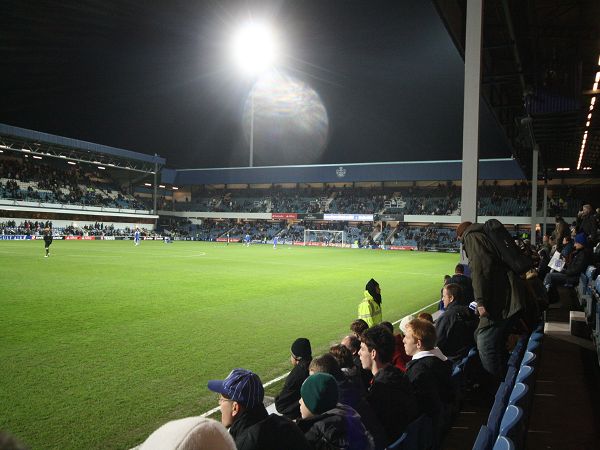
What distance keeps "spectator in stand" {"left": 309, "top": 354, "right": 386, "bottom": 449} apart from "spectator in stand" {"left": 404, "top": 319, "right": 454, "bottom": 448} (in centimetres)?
46

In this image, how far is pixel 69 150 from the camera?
5281 cm

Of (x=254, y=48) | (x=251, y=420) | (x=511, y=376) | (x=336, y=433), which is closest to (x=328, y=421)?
(x=336, y=433)

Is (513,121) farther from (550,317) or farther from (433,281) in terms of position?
(550,317)

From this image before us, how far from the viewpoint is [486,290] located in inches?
195

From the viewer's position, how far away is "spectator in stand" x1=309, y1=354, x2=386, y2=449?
10.6 ft

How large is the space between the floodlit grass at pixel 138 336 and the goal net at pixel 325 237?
3713cm

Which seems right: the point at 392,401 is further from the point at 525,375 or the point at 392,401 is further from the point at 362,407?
the point at 525,375

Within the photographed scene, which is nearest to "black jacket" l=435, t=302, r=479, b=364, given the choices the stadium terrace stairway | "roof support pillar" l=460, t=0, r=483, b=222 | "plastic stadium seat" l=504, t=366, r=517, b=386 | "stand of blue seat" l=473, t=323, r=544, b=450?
the stadium terrace stairway

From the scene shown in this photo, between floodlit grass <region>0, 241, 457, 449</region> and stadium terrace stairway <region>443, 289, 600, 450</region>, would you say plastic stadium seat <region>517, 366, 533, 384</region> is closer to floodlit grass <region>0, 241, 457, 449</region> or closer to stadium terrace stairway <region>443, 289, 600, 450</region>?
stadium terrace stairway <region>443, 289, 600, 450</region>

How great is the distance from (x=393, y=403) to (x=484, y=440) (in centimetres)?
89

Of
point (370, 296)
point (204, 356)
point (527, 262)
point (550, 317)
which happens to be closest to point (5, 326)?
point (204, 356)

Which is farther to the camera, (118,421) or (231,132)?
(231,132)

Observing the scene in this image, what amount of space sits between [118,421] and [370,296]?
160 inches

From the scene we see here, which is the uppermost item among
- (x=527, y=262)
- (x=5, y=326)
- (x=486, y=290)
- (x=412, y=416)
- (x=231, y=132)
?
(x=231, y=132)
